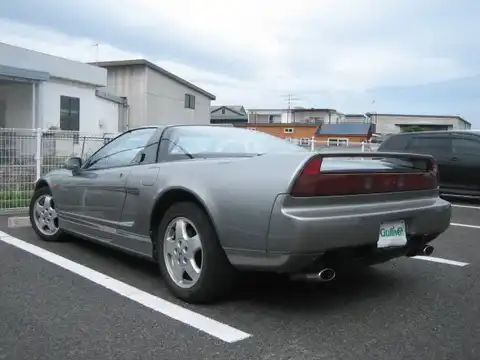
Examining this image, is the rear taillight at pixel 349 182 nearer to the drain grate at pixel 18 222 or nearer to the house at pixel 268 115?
the drain grate at pixel 18 222

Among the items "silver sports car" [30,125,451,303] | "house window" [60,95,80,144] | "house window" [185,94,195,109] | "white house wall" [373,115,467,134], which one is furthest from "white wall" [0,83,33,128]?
"white house wall" [373,115,467,134]

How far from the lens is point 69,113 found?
18938 mm

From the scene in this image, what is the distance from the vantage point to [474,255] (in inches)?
208

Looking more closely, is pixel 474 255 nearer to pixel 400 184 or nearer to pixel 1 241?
pixel 400 184

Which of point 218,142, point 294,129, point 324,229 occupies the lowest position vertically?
point 324,229

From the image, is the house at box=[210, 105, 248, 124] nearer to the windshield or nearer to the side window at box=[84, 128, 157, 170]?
the side window at box=[84, 128, 157, 170]

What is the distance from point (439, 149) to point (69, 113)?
13.8 meters

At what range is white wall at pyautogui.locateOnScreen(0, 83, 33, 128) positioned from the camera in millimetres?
17422

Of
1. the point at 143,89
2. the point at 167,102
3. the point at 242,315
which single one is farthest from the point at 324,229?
the point at 167,102

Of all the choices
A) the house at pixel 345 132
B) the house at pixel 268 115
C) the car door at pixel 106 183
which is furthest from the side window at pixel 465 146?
the house at pixel 268 115

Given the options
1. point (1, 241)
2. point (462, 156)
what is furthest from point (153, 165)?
point (462, 156)

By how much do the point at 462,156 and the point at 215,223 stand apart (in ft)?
26.0

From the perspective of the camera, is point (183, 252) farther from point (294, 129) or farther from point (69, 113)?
point (294, 129)

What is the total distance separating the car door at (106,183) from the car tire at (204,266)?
33.4 inches
